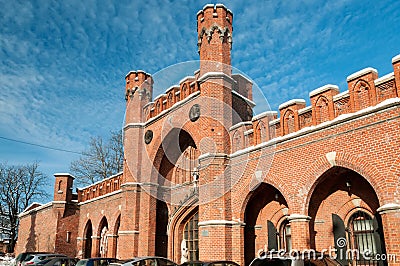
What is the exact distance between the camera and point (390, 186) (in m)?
9.23

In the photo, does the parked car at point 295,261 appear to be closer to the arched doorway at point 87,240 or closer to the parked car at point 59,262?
the parked car at point 59,262

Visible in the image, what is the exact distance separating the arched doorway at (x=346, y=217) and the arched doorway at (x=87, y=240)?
18.4m

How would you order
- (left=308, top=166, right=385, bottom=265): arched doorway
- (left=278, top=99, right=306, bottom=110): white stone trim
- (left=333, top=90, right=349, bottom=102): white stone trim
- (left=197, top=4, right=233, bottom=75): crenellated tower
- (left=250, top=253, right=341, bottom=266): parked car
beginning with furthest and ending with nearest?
(left=197, top=4, right=233, bottom=75): crenellated tower, (left=278, top=99, right=306, bottom=110): white stone trim, (left=333, top=90, right=349, bottom=102): white stone trim, (left=308, top=166, right=385, bottom=265): arched doorway, (left=250, top=253, right=341, bottom=266): parked car

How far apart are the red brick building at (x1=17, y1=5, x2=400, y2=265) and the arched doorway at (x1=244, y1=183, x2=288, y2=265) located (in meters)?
0.04

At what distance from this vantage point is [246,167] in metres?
13.6

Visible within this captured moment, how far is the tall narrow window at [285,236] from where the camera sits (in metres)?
13.1

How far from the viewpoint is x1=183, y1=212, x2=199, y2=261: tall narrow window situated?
17.3m

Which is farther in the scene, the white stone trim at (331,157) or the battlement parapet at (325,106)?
the white stone trim at (331,157)

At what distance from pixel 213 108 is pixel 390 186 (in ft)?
23.8

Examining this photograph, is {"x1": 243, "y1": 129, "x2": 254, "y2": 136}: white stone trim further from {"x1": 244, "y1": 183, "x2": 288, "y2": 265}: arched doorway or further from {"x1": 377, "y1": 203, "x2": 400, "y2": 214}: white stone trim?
{"x1": 377, "y1": 203, "x2": 400, "y2": 214}: white stone trim

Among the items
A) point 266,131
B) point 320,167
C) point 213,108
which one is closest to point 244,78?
point 213,108

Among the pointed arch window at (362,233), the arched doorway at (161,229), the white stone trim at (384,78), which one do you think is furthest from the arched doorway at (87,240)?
the white stone trim at (384,78)

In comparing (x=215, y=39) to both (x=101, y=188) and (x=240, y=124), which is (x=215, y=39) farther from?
(x=101, y=188)

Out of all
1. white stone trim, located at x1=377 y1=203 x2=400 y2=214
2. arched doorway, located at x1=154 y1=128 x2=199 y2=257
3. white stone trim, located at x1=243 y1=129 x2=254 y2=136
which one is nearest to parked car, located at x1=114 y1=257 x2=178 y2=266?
arched doorway, located at x1=154 y1=128 x2=199 y2=257
